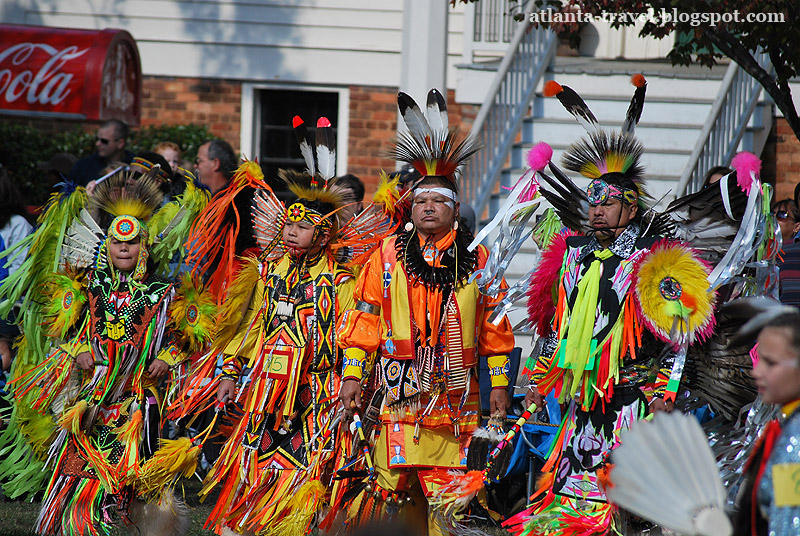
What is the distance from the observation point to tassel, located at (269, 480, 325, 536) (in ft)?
16.1

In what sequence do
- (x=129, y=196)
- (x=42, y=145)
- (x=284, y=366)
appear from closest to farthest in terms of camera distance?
1. (x=284, y=366)
2. (x=129, y=196)
3. (x=42, y=145)

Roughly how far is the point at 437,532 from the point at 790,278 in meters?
2.16

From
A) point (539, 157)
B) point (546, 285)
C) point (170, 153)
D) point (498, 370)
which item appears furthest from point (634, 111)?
point (170, 153)

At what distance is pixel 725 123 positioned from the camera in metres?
8.98

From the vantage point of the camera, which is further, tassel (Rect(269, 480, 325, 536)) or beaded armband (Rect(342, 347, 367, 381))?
tassel (Rect(269, 480, 325, 536))

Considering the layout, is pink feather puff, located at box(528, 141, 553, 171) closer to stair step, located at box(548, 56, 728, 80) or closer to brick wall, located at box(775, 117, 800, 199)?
stair step, located at box(548, 56, 728, 80)

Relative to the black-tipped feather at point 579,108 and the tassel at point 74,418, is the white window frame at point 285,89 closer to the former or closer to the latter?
the tassel at point 74,418

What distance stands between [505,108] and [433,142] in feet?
15.9

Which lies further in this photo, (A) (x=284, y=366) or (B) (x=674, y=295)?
(A) (x=284, y=366)

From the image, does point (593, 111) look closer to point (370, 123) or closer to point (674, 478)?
point (370, 123)

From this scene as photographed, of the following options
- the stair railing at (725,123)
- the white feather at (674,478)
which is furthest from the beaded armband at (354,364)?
the stair railing at (725,123)

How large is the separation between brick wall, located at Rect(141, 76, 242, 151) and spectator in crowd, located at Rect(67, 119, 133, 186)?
3379 mm

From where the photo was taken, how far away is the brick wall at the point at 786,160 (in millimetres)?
9969

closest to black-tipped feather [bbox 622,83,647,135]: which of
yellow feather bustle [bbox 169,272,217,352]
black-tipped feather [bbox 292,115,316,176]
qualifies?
black-tipped feather [bbox 292,115,316,176]
